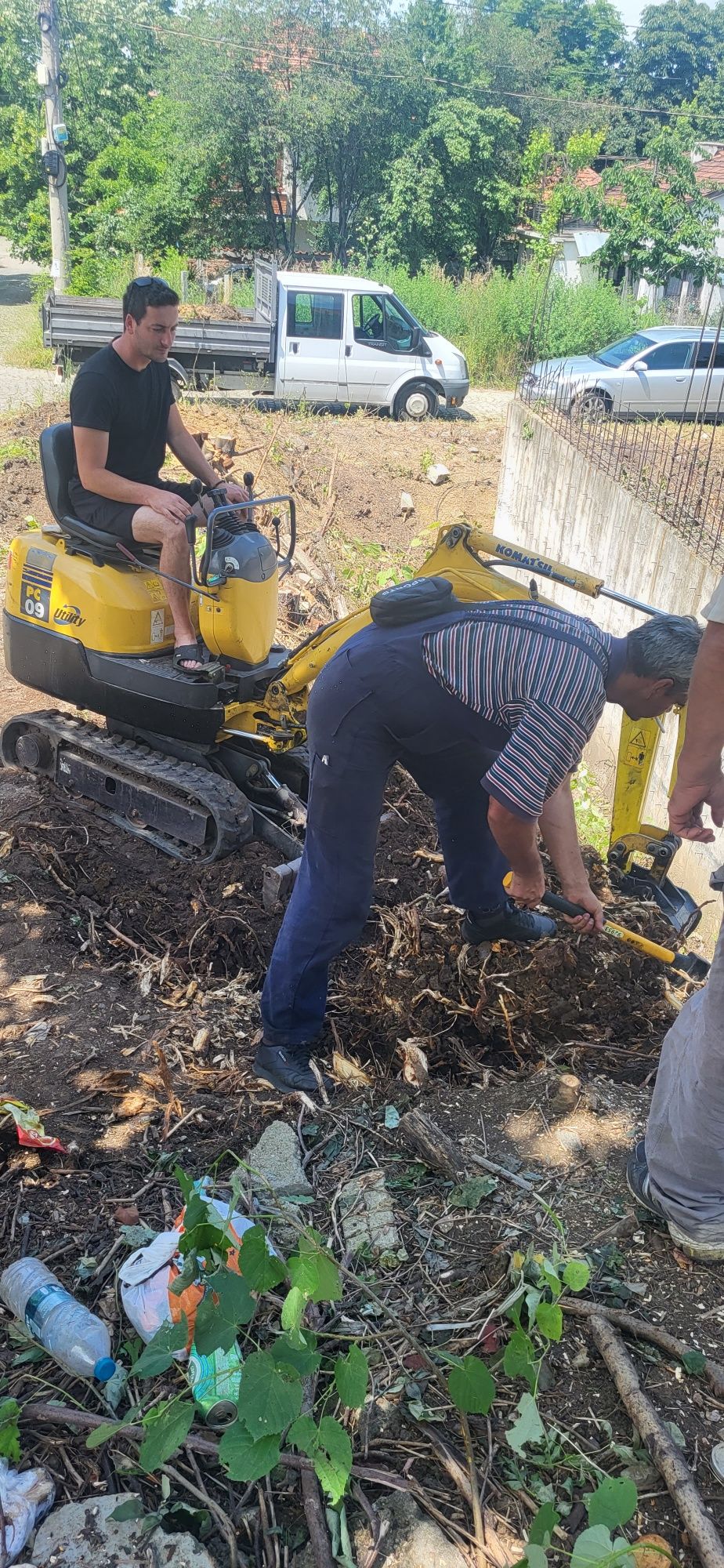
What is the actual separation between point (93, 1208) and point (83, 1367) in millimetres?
580

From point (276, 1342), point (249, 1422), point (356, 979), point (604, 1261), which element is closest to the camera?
point (249, 1422)

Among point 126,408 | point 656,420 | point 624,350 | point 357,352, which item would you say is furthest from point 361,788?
point 624,350

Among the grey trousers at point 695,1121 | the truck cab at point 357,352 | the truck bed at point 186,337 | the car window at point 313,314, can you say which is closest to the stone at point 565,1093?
the grey trousers at point 695,1121

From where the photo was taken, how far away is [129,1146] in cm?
324

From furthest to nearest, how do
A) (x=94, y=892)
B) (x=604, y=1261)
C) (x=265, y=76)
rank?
(x=265, y=76) → (x=94, y=892) → (x=604, y=1261)

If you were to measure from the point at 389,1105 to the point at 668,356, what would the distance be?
14283mm

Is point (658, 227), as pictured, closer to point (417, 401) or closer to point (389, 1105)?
point (417, 401)

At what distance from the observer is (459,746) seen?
349cm

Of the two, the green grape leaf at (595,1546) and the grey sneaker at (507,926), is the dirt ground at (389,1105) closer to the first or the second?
the grey sneaker at (507,926)

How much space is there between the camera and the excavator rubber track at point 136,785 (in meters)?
5.21

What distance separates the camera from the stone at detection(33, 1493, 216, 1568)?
2021 millimetres

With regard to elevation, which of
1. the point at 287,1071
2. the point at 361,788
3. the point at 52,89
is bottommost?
the point at 287,1071

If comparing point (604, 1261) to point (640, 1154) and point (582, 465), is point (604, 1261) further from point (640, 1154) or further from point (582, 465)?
point (582, 465)

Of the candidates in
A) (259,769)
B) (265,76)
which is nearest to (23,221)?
(265,76)
